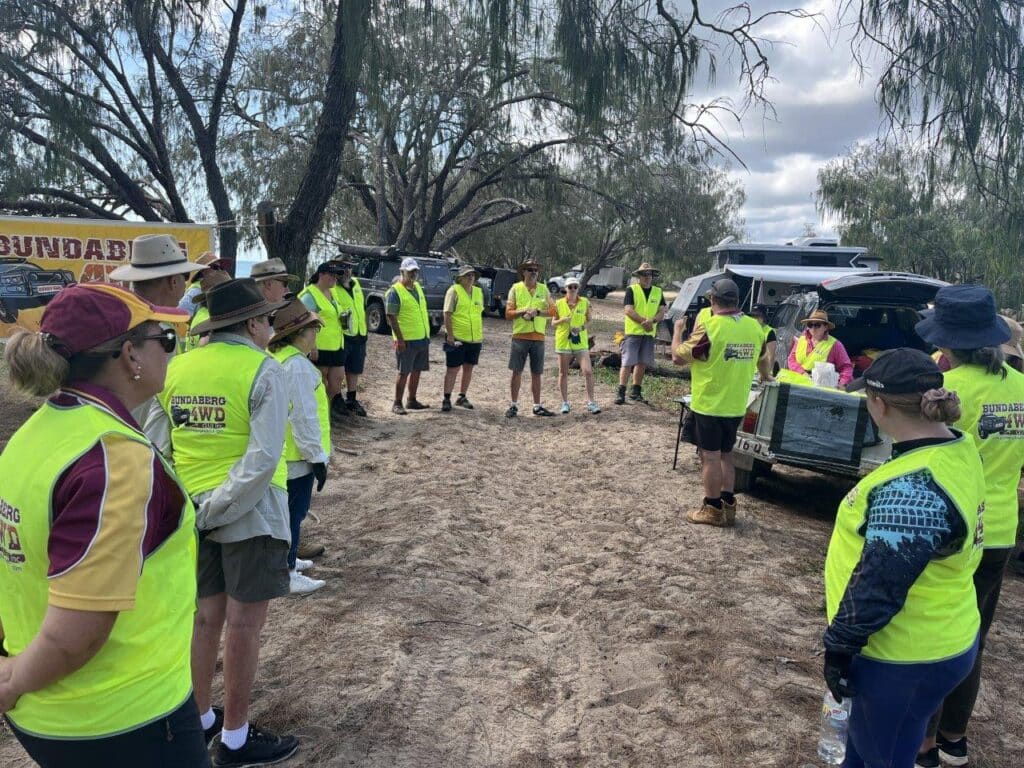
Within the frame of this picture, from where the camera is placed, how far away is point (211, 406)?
8.89ft

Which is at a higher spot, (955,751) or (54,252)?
(54,252)

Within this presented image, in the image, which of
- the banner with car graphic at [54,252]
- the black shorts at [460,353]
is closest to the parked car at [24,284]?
the banner with car graphic at [54,252]

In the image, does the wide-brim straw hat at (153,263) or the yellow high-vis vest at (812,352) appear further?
the yellow high-vis vest at (812,352)

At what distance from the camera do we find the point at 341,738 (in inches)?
118

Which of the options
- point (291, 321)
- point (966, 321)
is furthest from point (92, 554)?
point (966, 321)

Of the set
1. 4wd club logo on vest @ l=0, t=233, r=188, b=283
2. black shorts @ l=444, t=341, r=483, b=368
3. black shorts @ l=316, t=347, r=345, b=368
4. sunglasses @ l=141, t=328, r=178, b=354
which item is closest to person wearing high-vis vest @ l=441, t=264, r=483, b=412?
black shorts @ l=444, t=341, r=483, b=368

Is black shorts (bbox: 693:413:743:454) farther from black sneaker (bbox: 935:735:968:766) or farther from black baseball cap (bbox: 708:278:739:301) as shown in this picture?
black sneaker (bbox: 935:735:968:766)

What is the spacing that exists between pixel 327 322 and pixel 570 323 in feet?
10.7

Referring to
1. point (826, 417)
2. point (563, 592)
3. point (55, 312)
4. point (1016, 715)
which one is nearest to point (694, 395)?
point (826, 417)

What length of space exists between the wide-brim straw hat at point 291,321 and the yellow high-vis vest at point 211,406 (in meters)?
1.01

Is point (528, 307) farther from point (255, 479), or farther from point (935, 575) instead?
point (935, 575)

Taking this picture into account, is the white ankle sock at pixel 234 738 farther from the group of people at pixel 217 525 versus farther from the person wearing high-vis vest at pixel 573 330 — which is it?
the person wearing high-vis vest at pixel 573 330

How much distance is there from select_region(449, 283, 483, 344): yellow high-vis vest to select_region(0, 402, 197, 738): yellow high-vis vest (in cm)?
755

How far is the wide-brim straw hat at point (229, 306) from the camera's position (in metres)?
2.74
